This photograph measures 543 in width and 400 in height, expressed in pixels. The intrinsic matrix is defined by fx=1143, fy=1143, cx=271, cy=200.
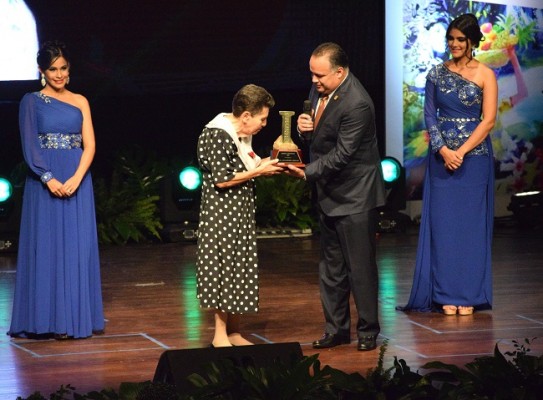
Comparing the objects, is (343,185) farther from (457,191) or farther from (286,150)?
(457,191)

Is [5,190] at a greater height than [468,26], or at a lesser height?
lesser

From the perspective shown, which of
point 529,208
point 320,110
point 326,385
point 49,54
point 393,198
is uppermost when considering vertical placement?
point 49,54

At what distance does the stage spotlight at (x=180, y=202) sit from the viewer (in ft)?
32.5

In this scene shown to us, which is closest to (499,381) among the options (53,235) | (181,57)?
(53,235)

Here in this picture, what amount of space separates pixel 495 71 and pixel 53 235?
5.97 m

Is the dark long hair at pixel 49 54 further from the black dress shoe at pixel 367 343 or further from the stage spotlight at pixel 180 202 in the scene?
the stage spotlight at pixel 180 202

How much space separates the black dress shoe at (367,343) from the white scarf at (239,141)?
999mm

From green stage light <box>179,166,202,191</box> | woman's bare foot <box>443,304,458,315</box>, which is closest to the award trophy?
woman's bare foot <box>443,304,458,315</box>

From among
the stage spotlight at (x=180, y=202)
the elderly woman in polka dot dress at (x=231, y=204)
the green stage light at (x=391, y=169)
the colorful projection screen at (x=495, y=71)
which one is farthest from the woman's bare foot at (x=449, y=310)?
the colorful projection screen at (x=495, y=71)

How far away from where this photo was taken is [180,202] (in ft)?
32.8

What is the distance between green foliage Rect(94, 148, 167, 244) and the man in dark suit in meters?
Result: 4.51

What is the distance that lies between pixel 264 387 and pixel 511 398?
2.53 ft

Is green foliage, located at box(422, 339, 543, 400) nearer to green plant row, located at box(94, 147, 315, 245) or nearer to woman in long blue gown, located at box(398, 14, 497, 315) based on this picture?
woman in long blue gown, located at box(398, 14, 497, 315)

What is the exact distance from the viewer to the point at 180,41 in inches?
401
